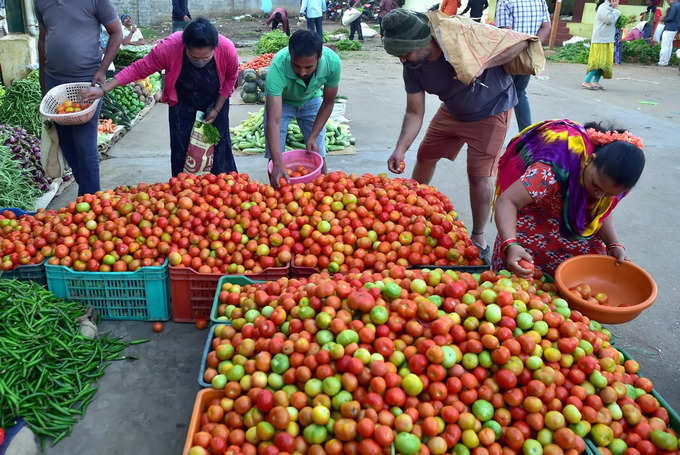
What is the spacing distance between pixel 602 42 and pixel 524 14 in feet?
19.2

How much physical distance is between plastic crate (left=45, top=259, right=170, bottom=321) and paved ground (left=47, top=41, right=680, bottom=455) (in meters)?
0.12

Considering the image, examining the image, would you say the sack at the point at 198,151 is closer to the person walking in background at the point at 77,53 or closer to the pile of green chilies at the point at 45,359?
the person walking in background at the point at 77,53

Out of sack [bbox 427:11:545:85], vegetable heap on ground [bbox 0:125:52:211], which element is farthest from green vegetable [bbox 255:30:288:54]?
sack [bbox 427:11:545:85]

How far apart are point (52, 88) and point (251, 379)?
3416mm

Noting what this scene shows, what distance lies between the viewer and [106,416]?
9.05 feet

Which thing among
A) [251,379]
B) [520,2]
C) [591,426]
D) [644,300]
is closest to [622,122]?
[520,2]

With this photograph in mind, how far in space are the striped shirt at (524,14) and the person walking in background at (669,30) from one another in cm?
1109

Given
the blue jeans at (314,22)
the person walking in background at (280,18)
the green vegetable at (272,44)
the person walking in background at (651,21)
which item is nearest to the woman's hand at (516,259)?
the green vegetable at (272,44)

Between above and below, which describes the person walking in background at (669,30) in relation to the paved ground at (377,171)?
above

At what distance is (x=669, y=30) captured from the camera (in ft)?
49.0

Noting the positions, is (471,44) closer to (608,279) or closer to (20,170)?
(608,279)

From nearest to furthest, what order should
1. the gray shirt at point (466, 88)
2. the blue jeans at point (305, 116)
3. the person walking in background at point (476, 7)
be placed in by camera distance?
the gray shirt at point (466, 88) → the blue jeans at point (305, 116) → the person walking in background at point (476, 7)

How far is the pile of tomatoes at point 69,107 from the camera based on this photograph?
14.0 ft

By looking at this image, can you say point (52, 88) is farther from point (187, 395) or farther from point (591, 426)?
point (591, 426)
